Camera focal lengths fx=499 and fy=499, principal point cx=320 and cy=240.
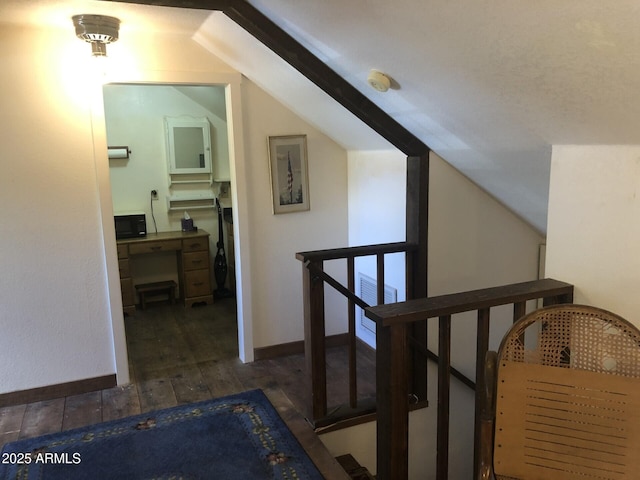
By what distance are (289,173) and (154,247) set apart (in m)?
1.80

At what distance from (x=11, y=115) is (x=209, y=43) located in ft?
3.94

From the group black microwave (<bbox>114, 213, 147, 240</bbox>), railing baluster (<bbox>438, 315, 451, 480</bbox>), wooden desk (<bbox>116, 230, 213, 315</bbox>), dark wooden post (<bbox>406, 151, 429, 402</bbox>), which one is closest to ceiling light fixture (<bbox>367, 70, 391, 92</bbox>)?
dark wooden post (<bbox>406, 151, 429, 402</bbox>)

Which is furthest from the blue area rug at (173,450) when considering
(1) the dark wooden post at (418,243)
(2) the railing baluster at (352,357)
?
(1) the dark wooden post at (418,243)

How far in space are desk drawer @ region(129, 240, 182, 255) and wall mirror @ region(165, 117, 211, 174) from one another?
0.77 meters

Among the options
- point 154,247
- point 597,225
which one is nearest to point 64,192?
point 154,247

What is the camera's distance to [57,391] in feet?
10.1

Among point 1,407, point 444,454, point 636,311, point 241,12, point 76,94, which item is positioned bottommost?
point 1,407

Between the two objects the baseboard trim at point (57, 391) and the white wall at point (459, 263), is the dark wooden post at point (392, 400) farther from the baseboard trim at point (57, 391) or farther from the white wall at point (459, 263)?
the baseboard trim at point (57, 391)

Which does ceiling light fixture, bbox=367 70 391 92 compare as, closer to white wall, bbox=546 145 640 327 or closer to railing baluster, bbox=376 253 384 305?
white wall, bbox=546 145 640 327

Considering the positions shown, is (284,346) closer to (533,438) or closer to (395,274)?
(395,274)

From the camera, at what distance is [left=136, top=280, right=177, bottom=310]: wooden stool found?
16.1 feet

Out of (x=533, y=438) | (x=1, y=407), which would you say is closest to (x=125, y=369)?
(x=1, y=407)

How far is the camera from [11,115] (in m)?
2.80

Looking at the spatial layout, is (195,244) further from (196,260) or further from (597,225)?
(597,225)
